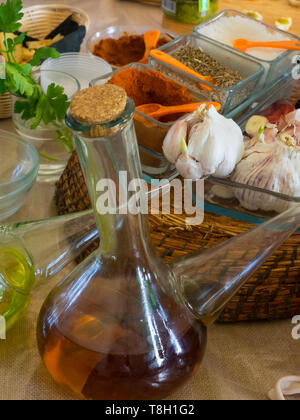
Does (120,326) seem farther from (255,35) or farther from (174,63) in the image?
(255,35)

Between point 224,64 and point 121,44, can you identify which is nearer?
Result: point 224,64

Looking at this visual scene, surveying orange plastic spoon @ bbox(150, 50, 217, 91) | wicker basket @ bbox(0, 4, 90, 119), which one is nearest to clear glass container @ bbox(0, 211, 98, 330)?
orange plastic spoon @ bbox(150, 50, 217, 91)

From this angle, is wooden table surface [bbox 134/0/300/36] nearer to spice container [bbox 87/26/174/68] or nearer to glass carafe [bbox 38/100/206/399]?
spice container [bbox 87/26/174/68]

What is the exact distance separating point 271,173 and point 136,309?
16 cm

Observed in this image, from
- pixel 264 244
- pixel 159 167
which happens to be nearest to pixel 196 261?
pixel 264 244

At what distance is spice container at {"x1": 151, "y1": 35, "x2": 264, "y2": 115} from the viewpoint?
→ 585 millimetres

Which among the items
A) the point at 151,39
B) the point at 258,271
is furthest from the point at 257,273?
the point at 151,39

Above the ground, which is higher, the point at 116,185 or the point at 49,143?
the point at 116,185

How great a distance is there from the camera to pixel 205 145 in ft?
1.42

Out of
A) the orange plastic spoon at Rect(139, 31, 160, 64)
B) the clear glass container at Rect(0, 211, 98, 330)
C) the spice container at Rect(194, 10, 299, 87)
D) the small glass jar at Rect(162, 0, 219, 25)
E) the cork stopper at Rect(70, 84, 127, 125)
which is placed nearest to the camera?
the cork stopper at Rect(70, 84, 127, 125)

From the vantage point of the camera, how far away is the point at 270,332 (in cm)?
46

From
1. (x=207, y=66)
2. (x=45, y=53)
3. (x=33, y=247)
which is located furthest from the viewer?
(x=207, y=66)

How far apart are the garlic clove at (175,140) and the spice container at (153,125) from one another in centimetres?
5
